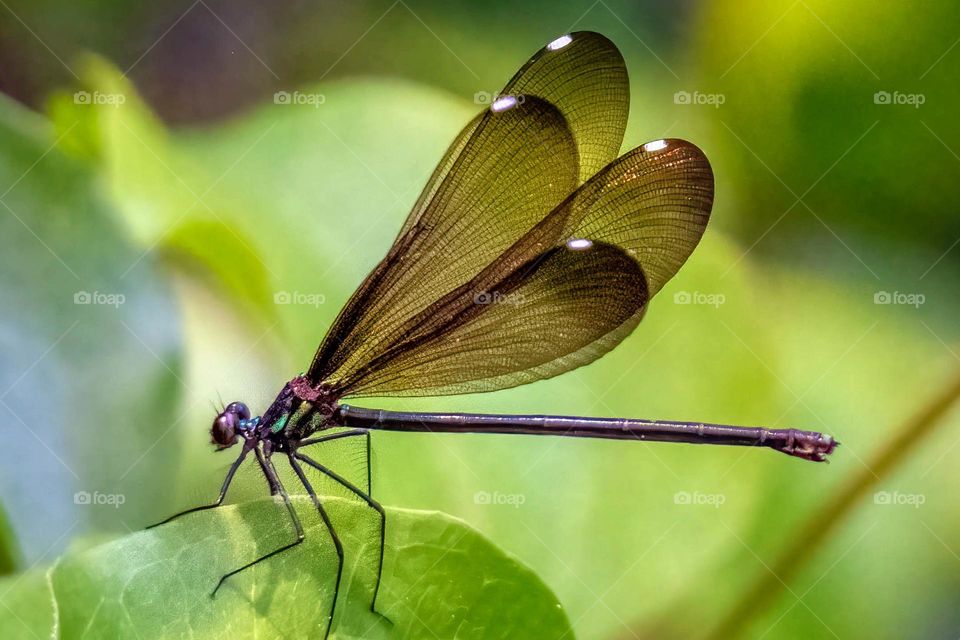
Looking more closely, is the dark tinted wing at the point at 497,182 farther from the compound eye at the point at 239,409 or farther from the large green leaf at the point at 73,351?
the large green leaf at the point at 73,351

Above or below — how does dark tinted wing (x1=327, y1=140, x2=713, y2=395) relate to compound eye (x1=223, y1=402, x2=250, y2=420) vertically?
above

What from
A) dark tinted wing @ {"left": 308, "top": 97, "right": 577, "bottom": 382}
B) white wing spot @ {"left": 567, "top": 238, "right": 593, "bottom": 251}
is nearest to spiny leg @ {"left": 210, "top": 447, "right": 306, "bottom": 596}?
dark tinted wing @ {"left": 308, "top": 97, "right": 577, "bottom": 382}

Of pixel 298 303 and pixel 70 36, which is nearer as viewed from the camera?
pixel 298 303

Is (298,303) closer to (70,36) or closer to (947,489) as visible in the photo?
(70,36)

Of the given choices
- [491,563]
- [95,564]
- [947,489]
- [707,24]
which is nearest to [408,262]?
[491,563]

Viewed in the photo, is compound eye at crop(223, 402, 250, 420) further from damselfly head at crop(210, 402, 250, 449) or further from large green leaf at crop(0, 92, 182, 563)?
large green leaf at crop(0, 92, 182, 563)

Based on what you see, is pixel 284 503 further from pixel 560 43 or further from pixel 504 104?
pixel 560 43

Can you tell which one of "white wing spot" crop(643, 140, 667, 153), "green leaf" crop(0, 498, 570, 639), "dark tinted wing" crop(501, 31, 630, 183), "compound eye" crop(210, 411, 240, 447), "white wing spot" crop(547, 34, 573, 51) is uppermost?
"white wing spot" crop(547, 34, 573, 51)
